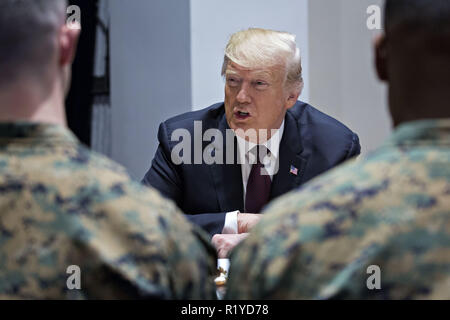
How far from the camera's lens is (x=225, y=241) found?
220 centimetres

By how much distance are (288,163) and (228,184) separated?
23cm

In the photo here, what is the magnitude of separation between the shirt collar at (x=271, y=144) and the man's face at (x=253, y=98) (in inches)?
0.9

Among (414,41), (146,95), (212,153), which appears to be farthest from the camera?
(146,95)

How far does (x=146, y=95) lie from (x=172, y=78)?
335 mm

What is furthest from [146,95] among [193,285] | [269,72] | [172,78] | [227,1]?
[193,285]

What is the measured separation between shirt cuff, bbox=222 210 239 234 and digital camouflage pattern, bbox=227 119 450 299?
4.15 ft

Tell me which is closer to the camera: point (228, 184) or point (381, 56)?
point (381, 56)

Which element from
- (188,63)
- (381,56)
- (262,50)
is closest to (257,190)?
(262,50)

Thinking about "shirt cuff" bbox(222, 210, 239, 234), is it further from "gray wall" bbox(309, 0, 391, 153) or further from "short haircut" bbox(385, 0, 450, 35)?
"gray wall" bbox(309, 0, 391, 153)

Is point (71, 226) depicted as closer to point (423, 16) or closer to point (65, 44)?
point (65, 44)

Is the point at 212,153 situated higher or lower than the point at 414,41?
lower

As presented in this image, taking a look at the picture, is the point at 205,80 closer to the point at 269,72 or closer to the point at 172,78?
the point at 172,78

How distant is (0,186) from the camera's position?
1040 millimetres

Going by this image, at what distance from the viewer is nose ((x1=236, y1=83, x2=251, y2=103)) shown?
8.42 feet
